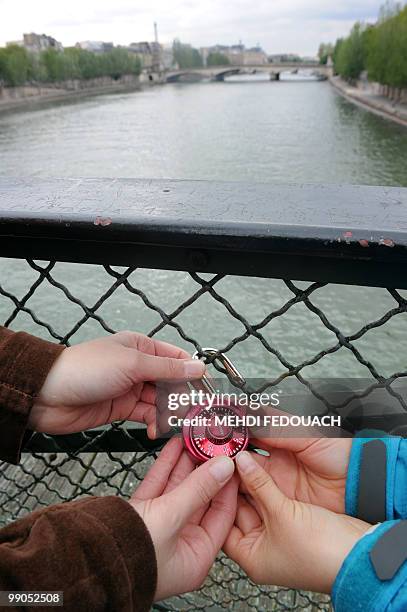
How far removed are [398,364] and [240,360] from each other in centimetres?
180

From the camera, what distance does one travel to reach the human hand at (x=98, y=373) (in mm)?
1094

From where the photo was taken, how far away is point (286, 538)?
0.99 metres

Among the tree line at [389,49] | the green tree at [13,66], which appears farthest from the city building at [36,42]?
the tree line at [389,49]

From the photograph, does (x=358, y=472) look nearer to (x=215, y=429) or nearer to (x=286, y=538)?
(x=286, y=538)

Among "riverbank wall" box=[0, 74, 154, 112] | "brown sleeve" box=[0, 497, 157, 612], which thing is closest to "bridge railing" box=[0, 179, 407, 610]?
"brown sleeve" box=[0, 497, 157, 612]

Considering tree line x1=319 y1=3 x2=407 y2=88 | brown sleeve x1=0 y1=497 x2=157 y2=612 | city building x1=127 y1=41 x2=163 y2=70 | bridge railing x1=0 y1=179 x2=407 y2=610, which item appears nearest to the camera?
brown sleeve x1=0 y1=497 x2=157 y2=612

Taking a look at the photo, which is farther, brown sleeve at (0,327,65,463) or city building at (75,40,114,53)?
city building at (75,40,114,53)

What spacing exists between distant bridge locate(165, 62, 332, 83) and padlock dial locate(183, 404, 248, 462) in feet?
219

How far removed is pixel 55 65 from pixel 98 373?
58.6 m

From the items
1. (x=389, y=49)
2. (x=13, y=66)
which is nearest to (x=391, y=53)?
(x=389, y=49)

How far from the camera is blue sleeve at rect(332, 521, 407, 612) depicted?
0.81m

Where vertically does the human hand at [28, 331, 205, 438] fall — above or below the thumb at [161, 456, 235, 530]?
above

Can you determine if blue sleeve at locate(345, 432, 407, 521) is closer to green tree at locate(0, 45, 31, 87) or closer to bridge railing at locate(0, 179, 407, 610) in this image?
bridge railing at locate(0, 179, 407, 610)

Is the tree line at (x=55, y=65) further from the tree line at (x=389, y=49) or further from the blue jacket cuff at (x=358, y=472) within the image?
the blue jacket cuff at (x=358, y=472)
